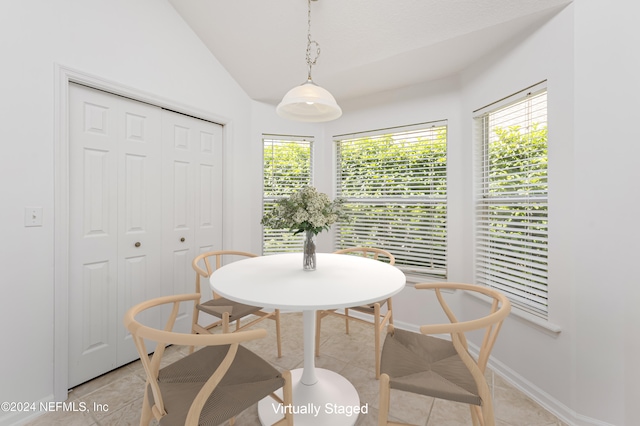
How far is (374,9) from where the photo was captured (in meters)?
1.99

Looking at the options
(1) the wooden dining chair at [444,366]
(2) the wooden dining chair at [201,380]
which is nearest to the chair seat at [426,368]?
(1) the wooden dining chair at [444,366]

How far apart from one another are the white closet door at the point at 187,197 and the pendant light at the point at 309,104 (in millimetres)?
1165

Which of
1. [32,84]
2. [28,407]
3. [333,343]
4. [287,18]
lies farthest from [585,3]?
[28,407]

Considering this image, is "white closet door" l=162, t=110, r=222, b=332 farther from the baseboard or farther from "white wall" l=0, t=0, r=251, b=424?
the baseboard

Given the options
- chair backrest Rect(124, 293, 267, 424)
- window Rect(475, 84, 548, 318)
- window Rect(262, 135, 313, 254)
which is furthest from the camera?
window Rect(262, 135, 313, 254)

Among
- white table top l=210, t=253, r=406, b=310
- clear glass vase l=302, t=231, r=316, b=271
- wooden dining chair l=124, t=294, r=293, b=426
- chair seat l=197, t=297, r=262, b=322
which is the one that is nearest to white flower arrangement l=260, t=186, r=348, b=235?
clear glass vase l=302, t=231, r=316, b=271

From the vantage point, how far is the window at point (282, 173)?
3.20 metres

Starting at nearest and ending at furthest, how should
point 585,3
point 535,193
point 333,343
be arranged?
point 585,3 < point 535,193 < point 333,343

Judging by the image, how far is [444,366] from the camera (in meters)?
1.28

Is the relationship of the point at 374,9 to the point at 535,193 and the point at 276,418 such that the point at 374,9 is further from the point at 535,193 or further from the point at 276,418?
the point at 276,418

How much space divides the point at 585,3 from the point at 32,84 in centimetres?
317

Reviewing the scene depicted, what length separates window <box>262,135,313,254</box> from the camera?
3201 millimetres

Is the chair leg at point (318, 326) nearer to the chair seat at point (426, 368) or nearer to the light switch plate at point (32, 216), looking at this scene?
the chair seat at point (426, 368)

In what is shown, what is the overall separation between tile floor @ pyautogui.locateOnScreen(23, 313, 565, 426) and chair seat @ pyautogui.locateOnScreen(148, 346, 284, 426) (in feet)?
1.94
